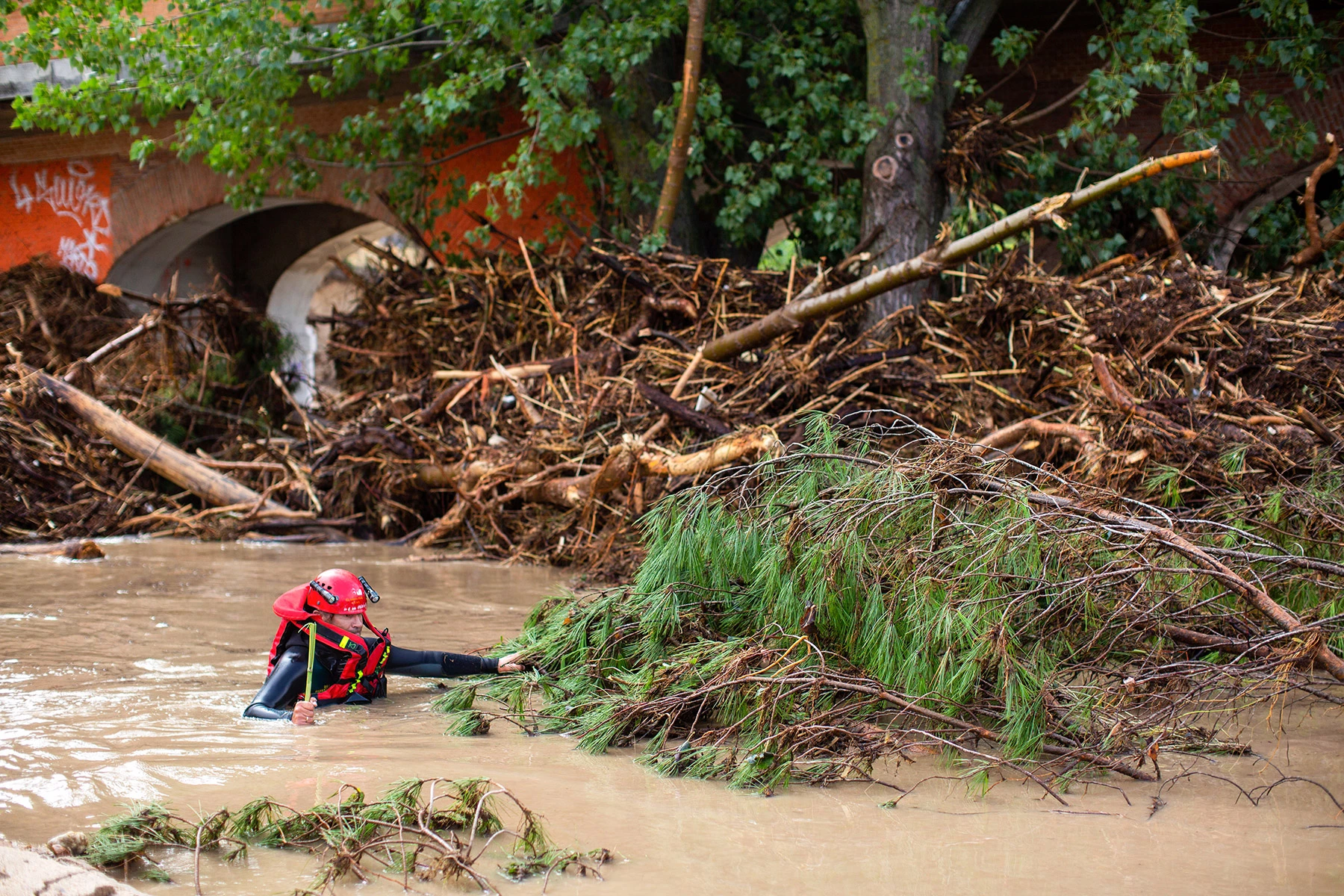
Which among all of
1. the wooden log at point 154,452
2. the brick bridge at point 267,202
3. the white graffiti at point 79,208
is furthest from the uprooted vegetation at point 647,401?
the white graffiti at point 79,208

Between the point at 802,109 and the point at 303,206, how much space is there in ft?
31.9

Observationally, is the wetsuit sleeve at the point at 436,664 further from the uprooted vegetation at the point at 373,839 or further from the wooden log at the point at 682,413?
the wooden log at the point at 682,413

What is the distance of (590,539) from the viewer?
686 cm

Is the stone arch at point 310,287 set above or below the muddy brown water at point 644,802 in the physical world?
above

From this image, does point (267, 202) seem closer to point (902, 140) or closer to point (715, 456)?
point (902, 140)

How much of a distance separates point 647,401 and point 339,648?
11.9ft

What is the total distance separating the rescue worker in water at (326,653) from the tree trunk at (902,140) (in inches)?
205

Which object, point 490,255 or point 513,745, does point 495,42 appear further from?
point 513,745

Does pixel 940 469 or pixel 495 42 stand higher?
pixel 495 42

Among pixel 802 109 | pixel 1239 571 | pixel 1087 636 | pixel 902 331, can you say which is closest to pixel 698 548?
pixel 1087 636

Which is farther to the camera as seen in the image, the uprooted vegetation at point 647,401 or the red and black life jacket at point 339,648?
the uprooted vegetation at point 647,401

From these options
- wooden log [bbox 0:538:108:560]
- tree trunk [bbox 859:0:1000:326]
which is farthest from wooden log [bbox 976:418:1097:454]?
wooden log [bbox 0:538:108:560]

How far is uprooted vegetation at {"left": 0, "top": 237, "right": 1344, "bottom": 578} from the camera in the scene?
19.9ft

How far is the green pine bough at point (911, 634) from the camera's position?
3.33 metres
